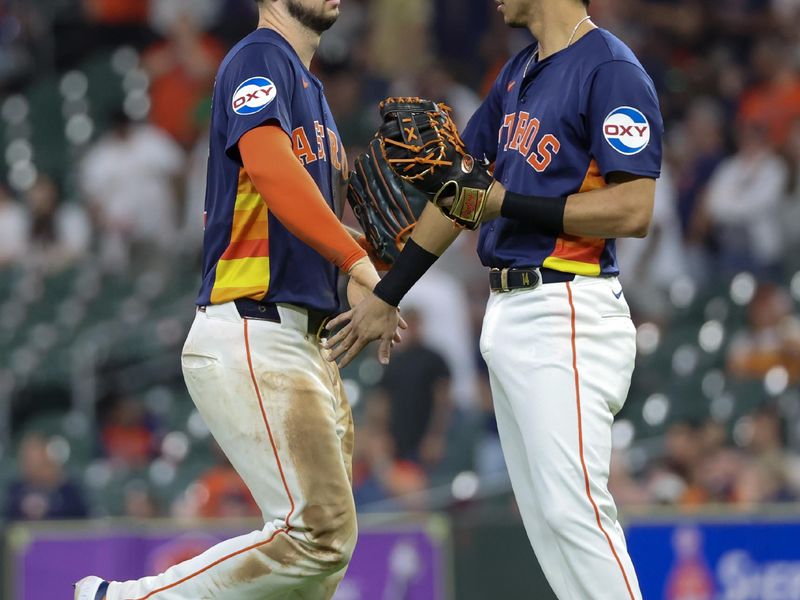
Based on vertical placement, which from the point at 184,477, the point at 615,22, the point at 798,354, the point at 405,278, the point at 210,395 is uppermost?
the point at 615,22

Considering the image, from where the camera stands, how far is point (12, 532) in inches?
288

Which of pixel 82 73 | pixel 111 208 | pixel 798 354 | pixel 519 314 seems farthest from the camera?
pixel 82 73

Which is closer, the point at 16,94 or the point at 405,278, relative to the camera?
the point at 405,278

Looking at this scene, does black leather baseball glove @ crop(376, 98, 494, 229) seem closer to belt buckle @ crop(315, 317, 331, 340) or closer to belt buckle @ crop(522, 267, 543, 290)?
belt buckle @ crop(522, 267, 543, 290)

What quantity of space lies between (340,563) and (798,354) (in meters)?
4.63

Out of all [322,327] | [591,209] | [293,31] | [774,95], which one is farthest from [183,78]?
[591,209]

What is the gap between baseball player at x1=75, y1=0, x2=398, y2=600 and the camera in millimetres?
3930

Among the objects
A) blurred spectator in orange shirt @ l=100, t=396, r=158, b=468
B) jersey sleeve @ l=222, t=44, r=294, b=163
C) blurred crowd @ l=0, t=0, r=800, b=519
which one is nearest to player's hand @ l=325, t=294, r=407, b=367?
jersey sleeve @ l=222, t=44, r=294, b=163

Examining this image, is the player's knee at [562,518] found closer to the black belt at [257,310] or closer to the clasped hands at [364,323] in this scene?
the clasped hands at [364,323]

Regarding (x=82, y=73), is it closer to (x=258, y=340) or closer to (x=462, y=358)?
(x=462, y=358)

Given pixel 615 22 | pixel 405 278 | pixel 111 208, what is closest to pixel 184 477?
pixel 111 208

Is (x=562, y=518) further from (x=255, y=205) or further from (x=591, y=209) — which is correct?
(x=255, y=205)

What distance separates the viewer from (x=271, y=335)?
4055 mm

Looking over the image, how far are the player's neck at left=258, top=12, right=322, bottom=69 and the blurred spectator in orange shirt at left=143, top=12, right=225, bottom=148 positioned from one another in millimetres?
7709
